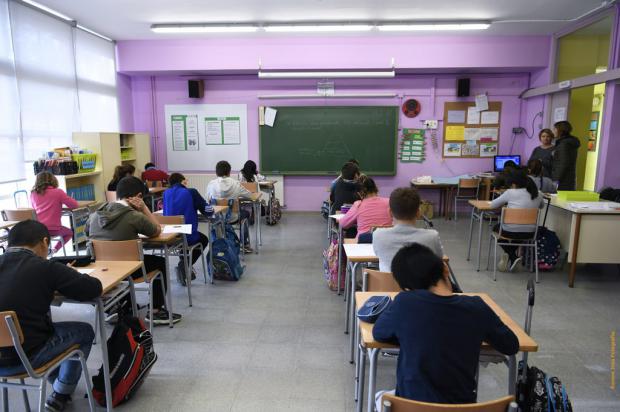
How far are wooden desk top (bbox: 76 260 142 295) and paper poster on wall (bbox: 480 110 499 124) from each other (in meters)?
7.32

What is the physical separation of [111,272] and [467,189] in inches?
278

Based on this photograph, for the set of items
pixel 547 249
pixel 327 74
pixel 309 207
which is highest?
pixel 327 74

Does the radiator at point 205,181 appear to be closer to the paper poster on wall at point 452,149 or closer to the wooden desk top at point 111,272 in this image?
the paper poster on wall at point 452,149

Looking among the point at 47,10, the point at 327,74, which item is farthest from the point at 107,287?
the point at 327,74

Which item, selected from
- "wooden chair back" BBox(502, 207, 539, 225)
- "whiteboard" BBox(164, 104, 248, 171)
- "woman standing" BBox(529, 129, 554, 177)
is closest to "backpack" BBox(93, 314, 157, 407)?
"wooden chair back" BBox(502, 207, 539, 225)

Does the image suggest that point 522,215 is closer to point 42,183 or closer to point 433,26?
point 433,26

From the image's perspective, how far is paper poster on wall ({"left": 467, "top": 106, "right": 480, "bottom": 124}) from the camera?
8062mm

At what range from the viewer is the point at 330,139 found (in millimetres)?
8211

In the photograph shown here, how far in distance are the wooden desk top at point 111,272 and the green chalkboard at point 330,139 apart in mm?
5903

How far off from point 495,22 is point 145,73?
6.20 metres

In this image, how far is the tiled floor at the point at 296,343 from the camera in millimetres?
2504

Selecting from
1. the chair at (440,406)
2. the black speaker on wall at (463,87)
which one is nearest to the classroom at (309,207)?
the chair at (440,406)

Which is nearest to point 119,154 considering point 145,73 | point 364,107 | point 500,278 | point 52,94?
point 52,94

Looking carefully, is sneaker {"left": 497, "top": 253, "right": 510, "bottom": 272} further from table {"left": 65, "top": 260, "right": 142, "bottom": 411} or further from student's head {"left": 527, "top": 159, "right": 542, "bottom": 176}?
table {"left": 65, "top": 260, "right": 142, "bottom": 411}
